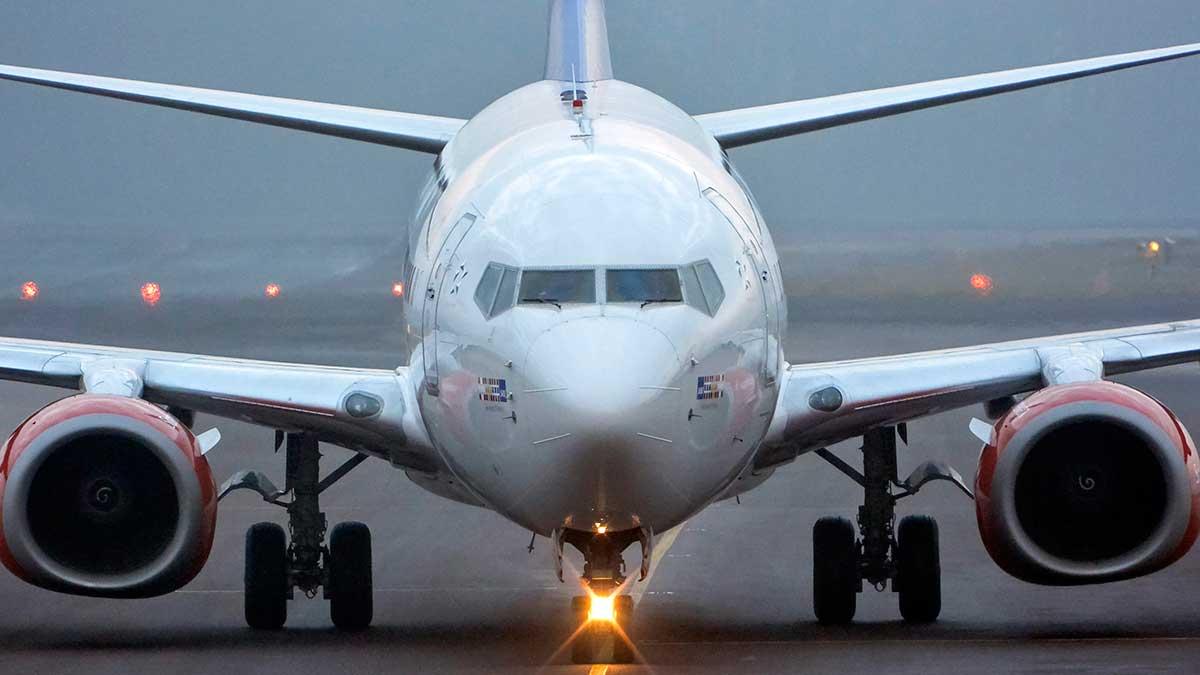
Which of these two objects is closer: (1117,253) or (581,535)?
(581,535)

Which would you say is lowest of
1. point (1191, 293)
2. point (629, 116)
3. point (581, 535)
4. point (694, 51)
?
point (581, 535)

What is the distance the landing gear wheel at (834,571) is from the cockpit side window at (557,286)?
433 cm

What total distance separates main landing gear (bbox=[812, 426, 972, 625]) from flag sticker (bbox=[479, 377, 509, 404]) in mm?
4239

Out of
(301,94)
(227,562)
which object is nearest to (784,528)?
(227,562)

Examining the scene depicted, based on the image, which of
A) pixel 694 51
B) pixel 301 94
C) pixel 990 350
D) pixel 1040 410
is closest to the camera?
pixel 1040 410

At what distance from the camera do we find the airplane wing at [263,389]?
46.1ft

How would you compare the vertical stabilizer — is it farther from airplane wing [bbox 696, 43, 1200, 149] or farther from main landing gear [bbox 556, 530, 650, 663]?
main landing gear [bbox 556, 530, 650, 663]

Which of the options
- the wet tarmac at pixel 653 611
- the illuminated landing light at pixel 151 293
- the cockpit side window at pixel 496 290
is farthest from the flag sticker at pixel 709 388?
the illuminated landing light at pixel 151 293

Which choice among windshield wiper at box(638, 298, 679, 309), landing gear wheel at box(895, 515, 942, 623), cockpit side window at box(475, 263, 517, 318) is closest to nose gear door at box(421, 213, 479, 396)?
cockpit side window at box(475, 263, 517, 318)

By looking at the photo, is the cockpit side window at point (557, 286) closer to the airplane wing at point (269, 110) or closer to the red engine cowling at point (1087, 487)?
the red engine cowling at point (1087, 487)

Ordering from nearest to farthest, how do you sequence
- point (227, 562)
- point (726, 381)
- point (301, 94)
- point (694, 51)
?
point (726, 381) < point (227, 562) < point (301, 94) < point (694, 51)

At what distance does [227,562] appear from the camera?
62.4 ft

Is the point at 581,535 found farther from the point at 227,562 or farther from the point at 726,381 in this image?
the point at 227,562

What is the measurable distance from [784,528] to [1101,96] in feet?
118
